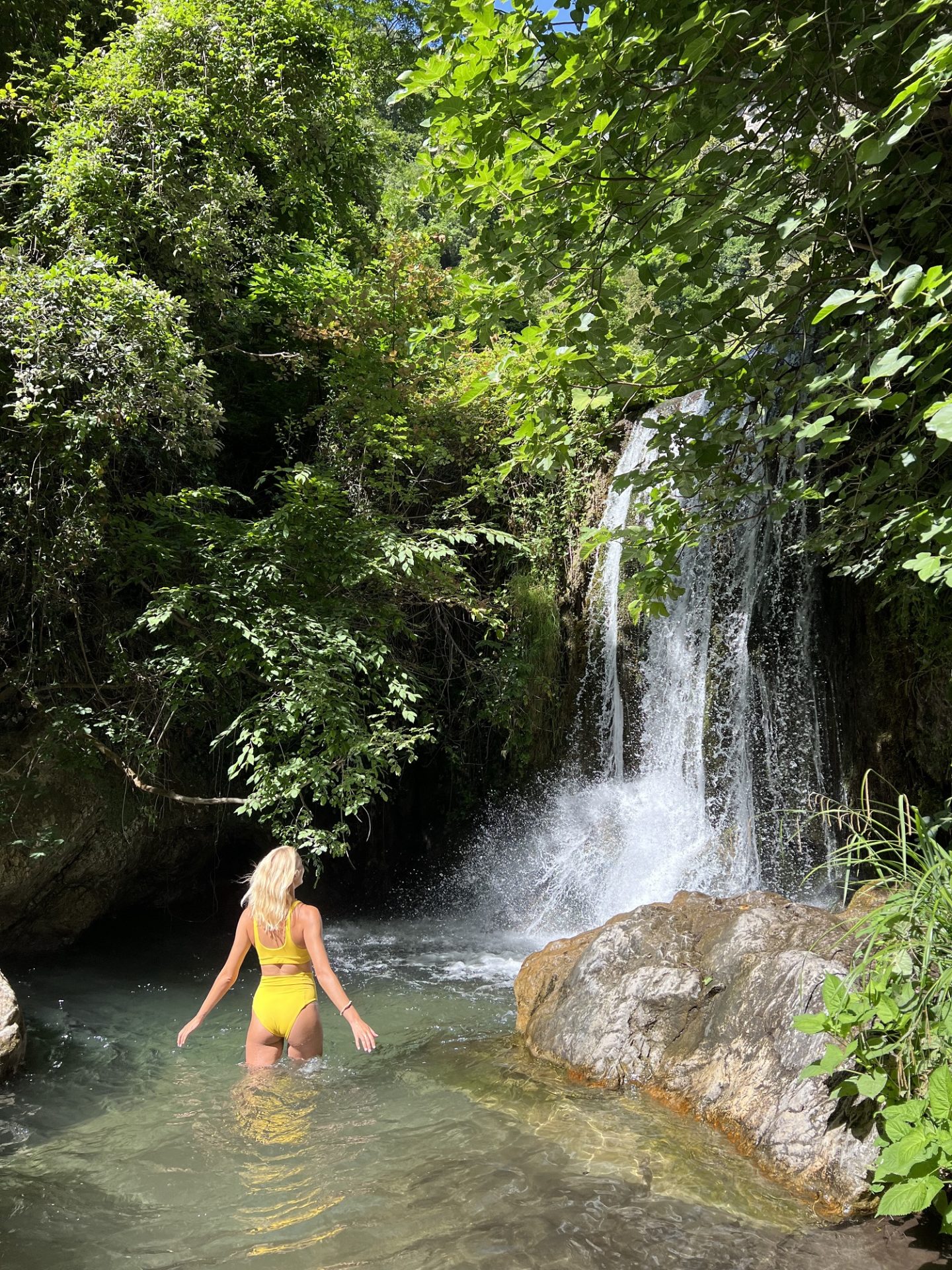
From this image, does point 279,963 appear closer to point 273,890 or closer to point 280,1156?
point 273,890

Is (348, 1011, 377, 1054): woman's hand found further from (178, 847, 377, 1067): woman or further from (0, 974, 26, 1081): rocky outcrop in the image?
(0, 974, 26, 1081): rocky outcrop

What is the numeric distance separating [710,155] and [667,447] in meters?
1.29

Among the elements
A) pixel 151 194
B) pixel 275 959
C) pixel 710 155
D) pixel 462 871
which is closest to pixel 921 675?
pixel 710 155

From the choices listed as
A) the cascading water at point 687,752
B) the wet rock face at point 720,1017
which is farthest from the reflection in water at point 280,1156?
the cascading water at point 687,752

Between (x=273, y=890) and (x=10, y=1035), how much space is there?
1.81m

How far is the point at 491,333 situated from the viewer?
407 centimetres

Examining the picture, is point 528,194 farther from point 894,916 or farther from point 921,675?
point 921,675

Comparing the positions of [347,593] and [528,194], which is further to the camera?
[347,593]

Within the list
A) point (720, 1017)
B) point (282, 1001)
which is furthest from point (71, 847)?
point (720, 1017)

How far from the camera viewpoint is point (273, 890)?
4.35m

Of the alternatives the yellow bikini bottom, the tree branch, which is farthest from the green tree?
the tree branch

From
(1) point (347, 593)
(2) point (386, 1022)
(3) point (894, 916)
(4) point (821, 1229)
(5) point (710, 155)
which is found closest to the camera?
(4) point (821, 1229)

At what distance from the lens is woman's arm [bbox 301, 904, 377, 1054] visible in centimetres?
400

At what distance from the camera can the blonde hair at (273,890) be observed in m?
4.33
